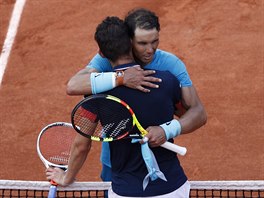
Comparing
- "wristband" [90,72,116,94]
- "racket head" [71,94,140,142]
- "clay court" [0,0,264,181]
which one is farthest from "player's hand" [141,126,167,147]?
"clay court" [0,0,264,181]

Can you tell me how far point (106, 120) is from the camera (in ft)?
15.2

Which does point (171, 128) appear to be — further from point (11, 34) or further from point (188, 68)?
point (11, 34)

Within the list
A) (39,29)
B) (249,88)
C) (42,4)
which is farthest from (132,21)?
(42,4)

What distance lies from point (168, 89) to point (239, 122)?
4.51 metres

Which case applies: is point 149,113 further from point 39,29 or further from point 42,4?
point 42,4

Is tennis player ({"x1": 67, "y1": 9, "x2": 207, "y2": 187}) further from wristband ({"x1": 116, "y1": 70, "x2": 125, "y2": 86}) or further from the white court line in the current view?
the white court line

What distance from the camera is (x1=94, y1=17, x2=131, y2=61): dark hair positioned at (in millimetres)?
4402

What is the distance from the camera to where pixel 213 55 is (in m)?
10.2

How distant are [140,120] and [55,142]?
1334 millimetres

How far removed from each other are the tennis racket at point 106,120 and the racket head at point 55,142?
3.08ft

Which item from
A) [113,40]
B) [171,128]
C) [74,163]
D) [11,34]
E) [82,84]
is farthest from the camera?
[11,34]

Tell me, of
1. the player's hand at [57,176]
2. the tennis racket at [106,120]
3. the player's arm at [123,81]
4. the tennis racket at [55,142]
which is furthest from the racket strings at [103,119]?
the tennis racket at [55,142]

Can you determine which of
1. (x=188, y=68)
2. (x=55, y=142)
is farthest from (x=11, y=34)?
(x=55, y=142)

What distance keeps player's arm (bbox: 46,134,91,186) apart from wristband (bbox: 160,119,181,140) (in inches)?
24.7
